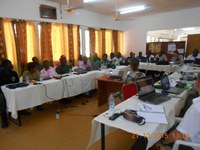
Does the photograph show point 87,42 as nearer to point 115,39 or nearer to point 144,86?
point 115,39

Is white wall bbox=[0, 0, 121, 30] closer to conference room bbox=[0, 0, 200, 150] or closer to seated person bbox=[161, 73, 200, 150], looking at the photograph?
conference room bbox=[0, 0, 200, 150]

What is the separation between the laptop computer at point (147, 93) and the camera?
192 cm

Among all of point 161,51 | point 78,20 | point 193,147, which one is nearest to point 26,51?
point 78,20

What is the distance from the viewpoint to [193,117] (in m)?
1.16

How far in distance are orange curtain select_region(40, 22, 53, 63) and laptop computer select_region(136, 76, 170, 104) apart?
146 inches

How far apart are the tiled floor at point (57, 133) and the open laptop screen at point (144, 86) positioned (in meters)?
0.83

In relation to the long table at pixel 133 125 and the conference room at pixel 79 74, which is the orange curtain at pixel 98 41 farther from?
the long table at pixel 133 125

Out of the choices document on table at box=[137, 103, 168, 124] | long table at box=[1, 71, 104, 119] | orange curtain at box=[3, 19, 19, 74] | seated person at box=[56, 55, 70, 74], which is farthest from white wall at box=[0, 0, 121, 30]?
document on table at box=[137, 103, 168, 124]

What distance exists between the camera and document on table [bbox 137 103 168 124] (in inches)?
55.6

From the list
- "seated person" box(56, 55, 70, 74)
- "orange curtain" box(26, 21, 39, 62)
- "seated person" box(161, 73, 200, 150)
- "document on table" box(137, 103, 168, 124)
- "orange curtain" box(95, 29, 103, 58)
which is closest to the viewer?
"seated person" box(161, 73, 200, 150)

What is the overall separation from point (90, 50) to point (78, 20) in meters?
1.32

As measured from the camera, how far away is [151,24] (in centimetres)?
750

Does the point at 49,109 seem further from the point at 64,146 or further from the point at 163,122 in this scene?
the point at 163,122

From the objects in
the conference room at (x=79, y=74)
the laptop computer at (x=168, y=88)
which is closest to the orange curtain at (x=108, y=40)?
the conference room at (x=79, y=74)
